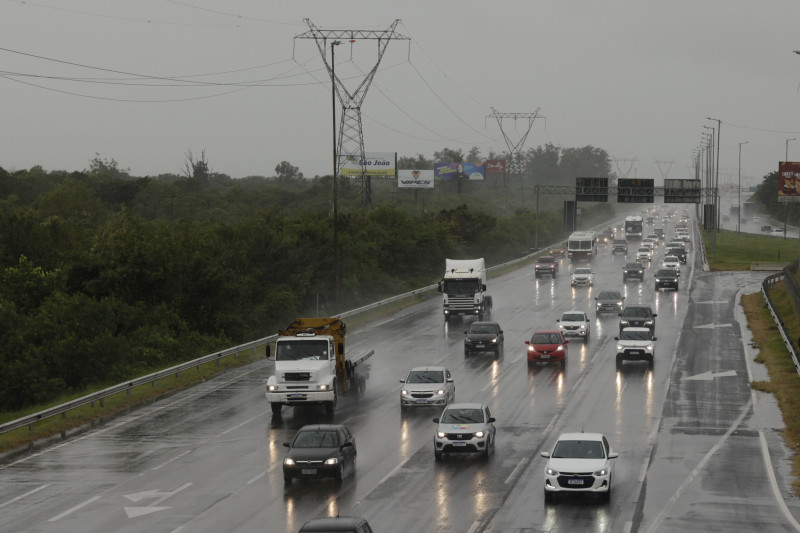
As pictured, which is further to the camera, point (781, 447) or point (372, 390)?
point (372, 390)

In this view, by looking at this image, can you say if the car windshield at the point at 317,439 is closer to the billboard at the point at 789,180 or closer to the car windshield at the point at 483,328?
the car windshield at the point at 483,328

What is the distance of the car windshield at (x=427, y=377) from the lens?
128ft

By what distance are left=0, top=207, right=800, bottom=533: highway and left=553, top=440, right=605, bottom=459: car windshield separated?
1.12 metres

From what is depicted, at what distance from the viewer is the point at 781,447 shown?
3219 cm

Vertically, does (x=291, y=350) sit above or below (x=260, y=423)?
above

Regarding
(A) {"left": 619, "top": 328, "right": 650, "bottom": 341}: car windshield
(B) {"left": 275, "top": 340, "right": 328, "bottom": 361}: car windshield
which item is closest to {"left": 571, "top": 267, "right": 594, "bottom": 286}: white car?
(A) {"left": 619, "top": 328, "right": 650, "bottom": 341}: car windshield

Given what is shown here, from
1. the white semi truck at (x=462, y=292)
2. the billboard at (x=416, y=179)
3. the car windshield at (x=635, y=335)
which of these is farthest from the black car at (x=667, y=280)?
the billboard at (x=416, y=179)

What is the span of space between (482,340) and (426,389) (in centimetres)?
1484

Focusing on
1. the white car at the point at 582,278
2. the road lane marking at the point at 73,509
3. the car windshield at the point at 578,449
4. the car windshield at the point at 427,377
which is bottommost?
the white car at the point at 582,278

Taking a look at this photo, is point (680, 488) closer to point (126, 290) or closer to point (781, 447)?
point (781, 447)

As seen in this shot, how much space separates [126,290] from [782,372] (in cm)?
3927

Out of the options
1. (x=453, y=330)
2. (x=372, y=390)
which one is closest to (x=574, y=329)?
(x=453, y=330)

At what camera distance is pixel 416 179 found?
181m

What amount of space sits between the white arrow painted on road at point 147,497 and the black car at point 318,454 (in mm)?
2963
